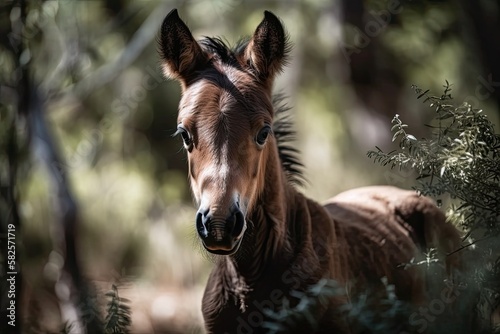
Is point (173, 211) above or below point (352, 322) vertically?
above

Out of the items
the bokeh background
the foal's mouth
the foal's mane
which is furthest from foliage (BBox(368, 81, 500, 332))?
the bokeh background

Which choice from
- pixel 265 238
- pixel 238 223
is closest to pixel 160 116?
pixel 265 238

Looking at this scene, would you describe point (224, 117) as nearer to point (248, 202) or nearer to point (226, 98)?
point (226, 98)

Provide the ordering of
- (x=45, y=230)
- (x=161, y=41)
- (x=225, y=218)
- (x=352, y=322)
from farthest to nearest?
1. (x=45, y=230)
2. (x=161, y=41)
3. (x=352, y=322)
4. (x=225, y=218)

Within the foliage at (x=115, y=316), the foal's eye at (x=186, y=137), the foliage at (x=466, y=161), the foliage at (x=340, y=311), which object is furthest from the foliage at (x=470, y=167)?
the foliage at (x=115, y=316)

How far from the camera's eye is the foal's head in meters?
4.07

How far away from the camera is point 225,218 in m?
4.00

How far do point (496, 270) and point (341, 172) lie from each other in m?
8.49

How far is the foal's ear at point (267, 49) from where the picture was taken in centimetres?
474

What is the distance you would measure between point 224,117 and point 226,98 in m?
0.15

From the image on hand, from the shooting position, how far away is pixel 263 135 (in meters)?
4.54

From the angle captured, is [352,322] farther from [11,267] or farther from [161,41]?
[11,267]

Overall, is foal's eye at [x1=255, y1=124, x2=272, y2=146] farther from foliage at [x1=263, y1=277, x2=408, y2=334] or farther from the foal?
foliage at [x1=263, y1=277, x2=408, y2=334]

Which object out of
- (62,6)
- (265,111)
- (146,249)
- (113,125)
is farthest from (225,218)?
(113,125)
